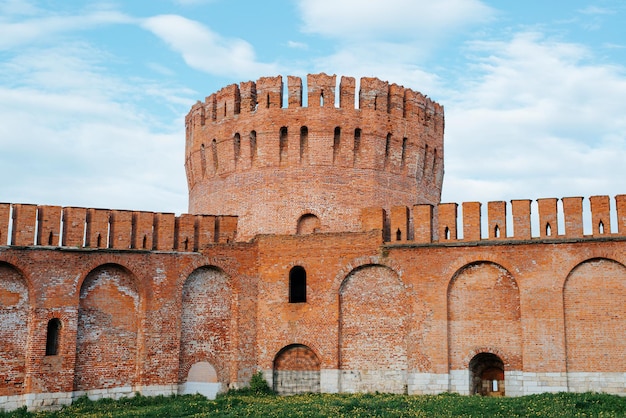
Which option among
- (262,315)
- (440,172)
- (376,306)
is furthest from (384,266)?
(440,172)

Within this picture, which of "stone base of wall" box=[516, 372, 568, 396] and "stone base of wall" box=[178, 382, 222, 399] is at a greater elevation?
"stone base of wall" box=[516, 372, 568, 396]

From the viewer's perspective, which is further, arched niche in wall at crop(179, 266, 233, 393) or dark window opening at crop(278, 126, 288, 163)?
dark window opening at crop(278, 126, 288, 163)

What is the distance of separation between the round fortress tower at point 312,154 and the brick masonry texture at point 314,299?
0.12m

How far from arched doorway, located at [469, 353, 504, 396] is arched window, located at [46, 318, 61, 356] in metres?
11.3

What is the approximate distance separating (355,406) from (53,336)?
8468 millimetres

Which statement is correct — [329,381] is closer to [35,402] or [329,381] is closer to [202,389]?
[202,389]

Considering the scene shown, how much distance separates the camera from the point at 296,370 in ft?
69.4

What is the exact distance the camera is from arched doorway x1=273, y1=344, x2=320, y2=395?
2100 cm

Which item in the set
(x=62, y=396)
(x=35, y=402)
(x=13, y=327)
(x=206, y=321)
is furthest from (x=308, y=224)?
(x=35, y=402)

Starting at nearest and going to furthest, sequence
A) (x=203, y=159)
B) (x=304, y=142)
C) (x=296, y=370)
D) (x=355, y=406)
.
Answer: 1. (x=355, y=406)
2. (x=296, y=370)
3. (x=304, y=142)
4. (x=203, y=159)

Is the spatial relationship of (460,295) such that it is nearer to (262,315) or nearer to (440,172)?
(262,315)

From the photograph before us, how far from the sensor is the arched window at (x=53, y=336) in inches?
771

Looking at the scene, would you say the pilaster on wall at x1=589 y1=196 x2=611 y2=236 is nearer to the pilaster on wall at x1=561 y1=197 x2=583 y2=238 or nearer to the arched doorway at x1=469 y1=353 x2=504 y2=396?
the pilaster on wall at x1=561 y1=197 x2=583 y2=238

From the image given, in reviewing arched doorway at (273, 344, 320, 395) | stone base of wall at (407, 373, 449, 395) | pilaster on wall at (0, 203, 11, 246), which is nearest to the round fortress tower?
arched doorway at (273, 344, 320, 395)
